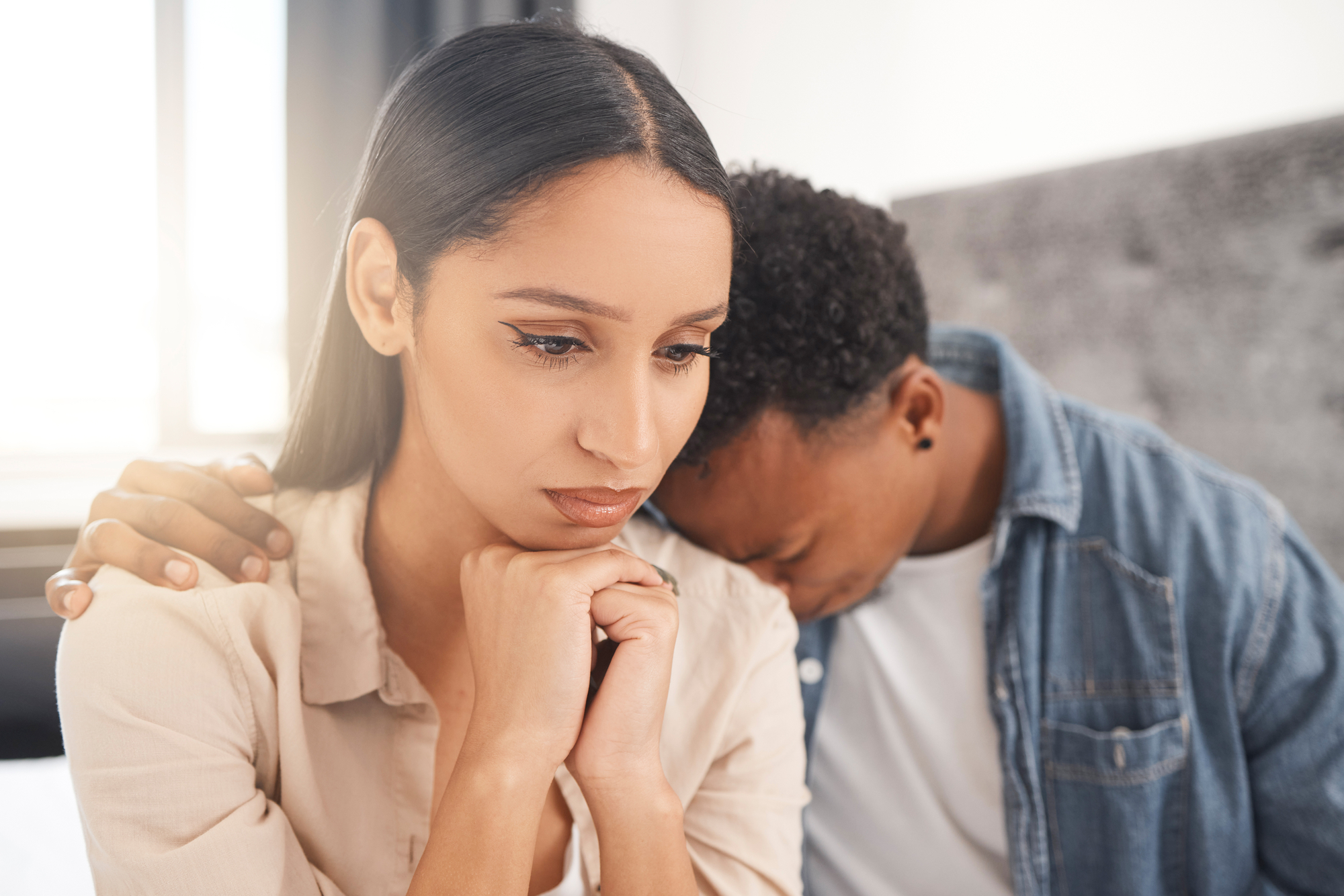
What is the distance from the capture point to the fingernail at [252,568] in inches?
32.1

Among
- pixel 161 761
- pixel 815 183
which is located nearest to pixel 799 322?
pixel 161 761

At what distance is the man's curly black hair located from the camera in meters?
1.03

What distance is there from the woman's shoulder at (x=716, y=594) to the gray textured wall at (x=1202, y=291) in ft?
3.19

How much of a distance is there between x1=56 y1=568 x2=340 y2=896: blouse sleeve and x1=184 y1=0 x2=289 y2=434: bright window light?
1.76 metres

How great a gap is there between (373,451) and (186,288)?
1.83 m

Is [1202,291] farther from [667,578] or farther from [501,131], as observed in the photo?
[501,131]

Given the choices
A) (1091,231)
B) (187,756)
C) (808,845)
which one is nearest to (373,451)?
(187,756)

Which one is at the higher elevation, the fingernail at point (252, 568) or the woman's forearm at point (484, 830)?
the fingernail at point (252, 568)

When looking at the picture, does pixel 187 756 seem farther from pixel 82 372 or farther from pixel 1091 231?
pixel 82 372

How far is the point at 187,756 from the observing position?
70cm

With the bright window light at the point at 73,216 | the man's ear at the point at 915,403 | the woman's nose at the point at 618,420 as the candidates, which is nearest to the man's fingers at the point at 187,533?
the woman's nose at the point at 618,420

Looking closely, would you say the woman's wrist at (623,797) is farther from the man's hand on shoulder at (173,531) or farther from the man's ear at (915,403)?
the man's ear at (915,403)

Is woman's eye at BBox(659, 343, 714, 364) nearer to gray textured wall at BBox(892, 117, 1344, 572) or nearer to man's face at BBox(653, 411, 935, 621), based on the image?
man's face at BBox(653, 411, 935, 621)

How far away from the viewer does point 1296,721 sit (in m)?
1.14
